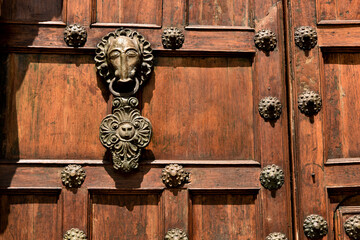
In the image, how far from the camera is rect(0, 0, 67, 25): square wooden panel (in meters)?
1.87

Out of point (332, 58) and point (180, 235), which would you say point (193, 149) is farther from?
point (332, 58)

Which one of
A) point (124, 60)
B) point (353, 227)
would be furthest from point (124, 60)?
point (353, 227)

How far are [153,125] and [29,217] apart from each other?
0.57 meters

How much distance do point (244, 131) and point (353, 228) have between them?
1.77 feet

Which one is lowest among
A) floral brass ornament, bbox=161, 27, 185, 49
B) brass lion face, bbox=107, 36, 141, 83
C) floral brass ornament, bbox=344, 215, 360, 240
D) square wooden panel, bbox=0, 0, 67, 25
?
floral brass ornament, bbox=344, 215, 360, 240

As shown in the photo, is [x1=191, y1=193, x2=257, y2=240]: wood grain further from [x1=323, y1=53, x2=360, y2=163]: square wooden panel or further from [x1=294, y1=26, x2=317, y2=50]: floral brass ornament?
[x1=294, y1=26, x2=317, y2=50]: floral brass ornament

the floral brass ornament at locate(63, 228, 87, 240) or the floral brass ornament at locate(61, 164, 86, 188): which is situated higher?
the floral brass ornament at locate(61, 164, 86, 188)

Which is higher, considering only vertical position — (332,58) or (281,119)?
(332,58)

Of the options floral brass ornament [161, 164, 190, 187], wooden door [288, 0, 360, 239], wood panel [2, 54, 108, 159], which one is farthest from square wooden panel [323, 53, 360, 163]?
wood panel [2, 54, 108, 159]

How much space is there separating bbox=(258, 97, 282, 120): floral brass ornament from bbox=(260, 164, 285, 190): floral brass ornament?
192 mm

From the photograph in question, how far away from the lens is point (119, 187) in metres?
1.79

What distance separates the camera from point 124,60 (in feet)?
5.87

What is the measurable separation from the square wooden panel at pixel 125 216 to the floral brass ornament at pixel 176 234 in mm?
40

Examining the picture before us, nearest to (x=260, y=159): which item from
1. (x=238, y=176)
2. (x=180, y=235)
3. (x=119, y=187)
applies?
(x=238, y=176)
